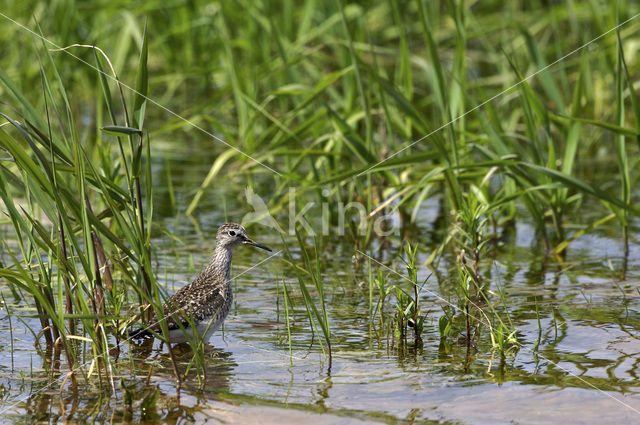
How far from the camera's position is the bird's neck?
587 centimetres

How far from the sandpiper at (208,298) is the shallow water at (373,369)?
0.48ft

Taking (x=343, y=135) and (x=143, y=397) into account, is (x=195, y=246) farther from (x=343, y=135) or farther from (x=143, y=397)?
(x=143, y=397)

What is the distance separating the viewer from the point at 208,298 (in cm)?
539

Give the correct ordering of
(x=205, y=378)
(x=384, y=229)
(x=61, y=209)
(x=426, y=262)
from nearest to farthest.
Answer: (x=61, y=209) → (x=205, y=378) → (x=426, y=262) → (x=384, y=229)

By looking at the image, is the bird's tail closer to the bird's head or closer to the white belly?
the white belly

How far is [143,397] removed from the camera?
430cm

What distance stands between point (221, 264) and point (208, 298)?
0.59 m

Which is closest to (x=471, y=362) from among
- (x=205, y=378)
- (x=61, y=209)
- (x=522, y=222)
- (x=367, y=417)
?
(x=367, y=417)

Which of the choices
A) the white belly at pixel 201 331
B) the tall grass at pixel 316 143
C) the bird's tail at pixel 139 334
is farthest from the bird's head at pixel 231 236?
the bird's tail at pixel 139 334

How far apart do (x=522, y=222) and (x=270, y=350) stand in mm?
3781

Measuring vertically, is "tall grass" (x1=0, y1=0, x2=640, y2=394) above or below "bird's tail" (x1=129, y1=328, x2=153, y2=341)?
above

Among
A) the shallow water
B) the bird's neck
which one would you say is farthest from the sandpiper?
the shallow water

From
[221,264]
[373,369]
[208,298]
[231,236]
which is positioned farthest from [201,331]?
[373,369]

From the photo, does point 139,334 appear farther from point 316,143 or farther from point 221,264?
point 316,143
